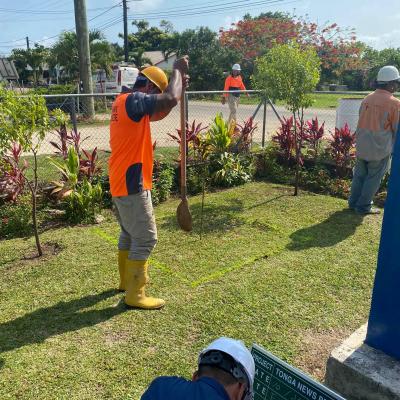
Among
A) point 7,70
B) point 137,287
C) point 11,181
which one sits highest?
point 7,70

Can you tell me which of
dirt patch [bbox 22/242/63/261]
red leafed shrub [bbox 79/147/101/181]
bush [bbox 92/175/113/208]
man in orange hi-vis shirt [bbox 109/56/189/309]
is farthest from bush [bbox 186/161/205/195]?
man in orange hi-vis shirt [bbox 109/56/189/309]

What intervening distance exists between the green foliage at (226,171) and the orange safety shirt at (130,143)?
4178 mm

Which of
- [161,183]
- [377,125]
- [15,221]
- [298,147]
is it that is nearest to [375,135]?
[377,125]

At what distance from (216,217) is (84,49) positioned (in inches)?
391

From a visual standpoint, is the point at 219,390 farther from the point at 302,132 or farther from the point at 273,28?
the point at 273,28

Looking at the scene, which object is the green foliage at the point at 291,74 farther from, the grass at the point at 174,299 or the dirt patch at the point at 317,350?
the dirt patch at the point at 317,350

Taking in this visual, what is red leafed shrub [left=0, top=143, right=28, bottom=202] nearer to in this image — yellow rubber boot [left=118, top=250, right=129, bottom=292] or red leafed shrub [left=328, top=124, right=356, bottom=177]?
yellow rubber boot [left=118, top=250, right=129, bottom=292]

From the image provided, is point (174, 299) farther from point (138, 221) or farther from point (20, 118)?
point (20, 118)

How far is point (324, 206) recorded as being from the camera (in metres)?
6.74

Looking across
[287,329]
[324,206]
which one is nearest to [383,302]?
[287,329]

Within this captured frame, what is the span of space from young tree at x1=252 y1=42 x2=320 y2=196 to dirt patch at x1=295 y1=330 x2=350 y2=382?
4.33 meters

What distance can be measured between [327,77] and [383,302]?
37303mm

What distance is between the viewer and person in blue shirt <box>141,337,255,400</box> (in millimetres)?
1380

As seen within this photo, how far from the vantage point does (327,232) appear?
5.64 meters
